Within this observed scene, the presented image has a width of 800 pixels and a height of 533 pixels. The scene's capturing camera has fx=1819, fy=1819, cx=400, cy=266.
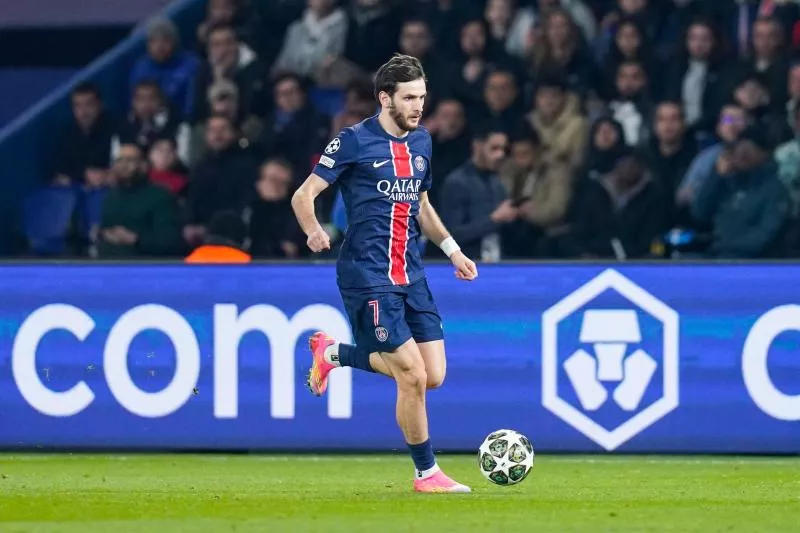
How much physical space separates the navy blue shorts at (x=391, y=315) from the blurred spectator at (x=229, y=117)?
6.89 meters

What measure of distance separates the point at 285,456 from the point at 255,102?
5254 mm

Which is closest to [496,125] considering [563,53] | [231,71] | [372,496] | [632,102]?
[563,53]

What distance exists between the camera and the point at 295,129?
15805mm

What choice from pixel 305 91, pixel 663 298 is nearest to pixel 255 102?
pixel 305 91

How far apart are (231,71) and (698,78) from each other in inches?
170

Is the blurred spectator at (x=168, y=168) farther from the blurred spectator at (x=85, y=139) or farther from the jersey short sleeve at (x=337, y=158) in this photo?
the jersey short sleeve at (x=337, y=158)

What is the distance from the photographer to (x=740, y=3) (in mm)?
16000

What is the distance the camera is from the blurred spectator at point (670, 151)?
14.8m

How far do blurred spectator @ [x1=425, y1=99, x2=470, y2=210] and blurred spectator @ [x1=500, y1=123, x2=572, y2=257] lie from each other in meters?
0.47

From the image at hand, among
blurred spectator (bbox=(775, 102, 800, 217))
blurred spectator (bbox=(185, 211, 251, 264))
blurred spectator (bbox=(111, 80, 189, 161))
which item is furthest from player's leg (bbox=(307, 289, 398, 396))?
blurred spectator (bbox=(111, 80, 189, 161))

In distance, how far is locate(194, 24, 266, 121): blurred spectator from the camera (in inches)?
649

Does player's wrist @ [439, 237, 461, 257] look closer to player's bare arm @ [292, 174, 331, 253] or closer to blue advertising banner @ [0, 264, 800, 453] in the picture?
player's bare arm @ [292, 174, 331, 253]

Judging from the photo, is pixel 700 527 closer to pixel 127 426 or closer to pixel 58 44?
pixel 127 426

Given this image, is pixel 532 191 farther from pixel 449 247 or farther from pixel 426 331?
pixel 426 331
